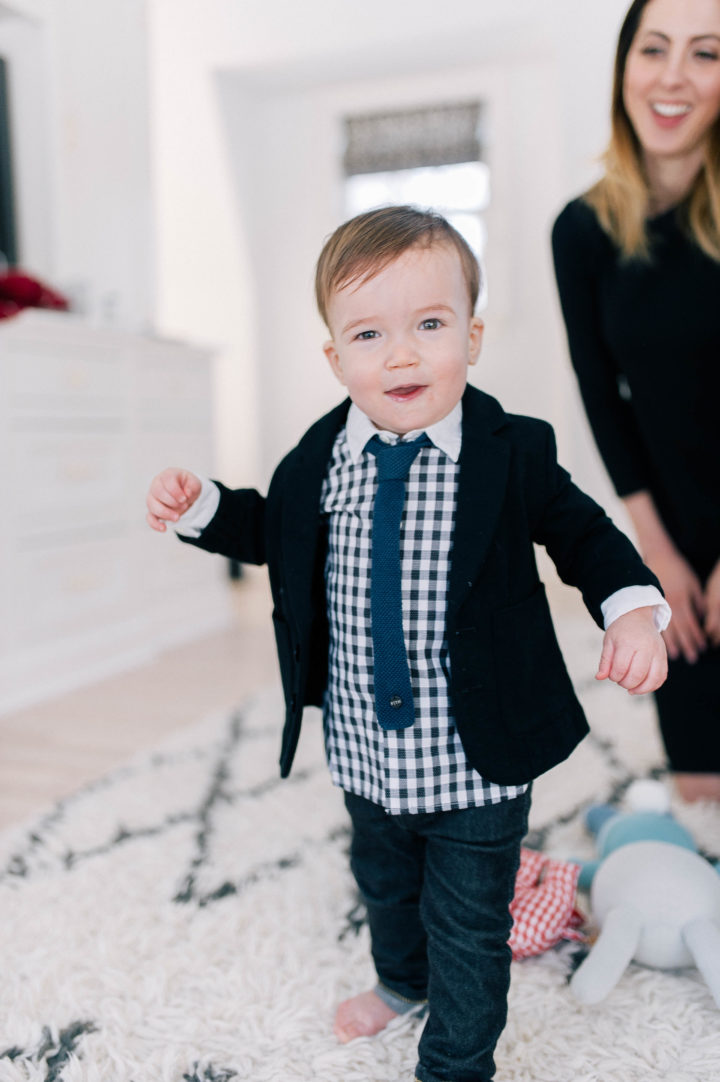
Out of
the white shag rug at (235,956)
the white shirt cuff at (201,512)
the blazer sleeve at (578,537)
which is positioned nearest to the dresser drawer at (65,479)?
the white shag rug at (235,956)

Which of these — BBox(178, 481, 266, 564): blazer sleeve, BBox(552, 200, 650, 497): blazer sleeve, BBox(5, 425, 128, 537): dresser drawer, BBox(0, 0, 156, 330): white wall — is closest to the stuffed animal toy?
BBox(178, 481, 266, 564): blazer sleeve

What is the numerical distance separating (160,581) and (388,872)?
6.54ft

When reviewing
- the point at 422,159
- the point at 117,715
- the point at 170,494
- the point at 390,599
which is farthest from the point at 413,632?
the point at 422,159

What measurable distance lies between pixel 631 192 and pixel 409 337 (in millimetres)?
750

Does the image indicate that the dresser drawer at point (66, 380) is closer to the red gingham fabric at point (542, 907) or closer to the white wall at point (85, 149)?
the white wall at point (85, 149)

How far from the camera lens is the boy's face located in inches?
27.2

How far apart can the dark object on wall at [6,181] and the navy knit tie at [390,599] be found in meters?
2.42

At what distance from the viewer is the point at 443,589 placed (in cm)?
73

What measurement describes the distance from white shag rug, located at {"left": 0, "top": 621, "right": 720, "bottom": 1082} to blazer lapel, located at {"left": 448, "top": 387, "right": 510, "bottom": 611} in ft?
1.49

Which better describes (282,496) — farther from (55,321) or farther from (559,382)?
(559,382)

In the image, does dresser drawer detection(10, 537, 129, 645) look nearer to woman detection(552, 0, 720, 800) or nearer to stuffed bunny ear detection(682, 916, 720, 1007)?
woman detection(552, 0, 720, 800)

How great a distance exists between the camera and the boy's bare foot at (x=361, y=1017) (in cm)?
85

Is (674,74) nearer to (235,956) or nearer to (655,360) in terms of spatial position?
(655,360)

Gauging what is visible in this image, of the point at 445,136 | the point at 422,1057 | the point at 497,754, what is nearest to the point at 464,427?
the point at 497,754
